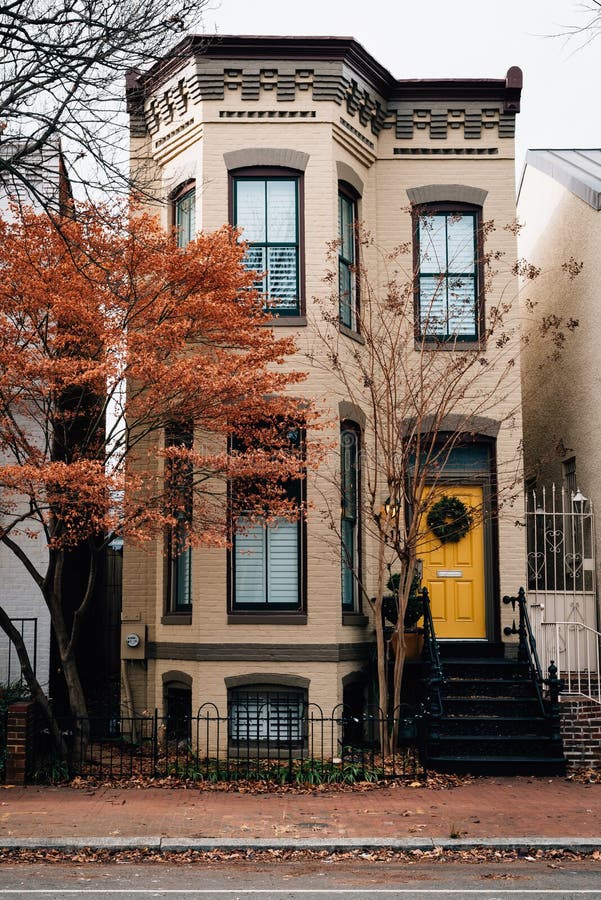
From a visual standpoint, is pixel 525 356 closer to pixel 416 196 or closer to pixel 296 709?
pixel 416 196

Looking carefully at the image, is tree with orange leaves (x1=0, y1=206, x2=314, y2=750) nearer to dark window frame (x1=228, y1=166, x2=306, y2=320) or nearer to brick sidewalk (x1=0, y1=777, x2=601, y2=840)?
dark window frame (x1=228, y1=166, x2=306, y2=320)

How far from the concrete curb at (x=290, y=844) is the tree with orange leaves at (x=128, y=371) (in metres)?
3.30

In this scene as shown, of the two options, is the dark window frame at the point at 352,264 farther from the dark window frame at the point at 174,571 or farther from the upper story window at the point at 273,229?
the dark window frame at the point at 174,571

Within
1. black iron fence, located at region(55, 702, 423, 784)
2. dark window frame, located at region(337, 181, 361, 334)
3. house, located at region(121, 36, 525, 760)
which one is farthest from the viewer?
dark window frame, located at region(337, 181, 361, 334)

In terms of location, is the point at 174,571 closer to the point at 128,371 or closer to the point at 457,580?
the point at 128,371

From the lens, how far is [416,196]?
610 inches

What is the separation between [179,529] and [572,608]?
224 inches

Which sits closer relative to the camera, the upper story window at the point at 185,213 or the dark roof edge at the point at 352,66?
the dark roof edge at the point at 352,66

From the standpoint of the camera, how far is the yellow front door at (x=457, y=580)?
1489cm

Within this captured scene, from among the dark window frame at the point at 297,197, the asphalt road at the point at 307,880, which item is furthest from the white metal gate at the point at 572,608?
the asphalt road at the point at 307,880

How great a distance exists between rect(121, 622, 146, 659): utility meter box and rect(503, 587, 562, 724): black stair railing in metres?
4.99

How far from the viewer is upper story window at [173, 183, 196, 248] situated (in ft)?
48.6

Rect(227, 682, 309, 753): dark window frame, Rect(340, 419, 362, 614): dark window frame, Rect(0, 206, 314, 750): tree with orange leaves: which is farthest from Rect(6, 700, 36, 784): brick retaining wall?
Rect(340, 419, 362, 614): dark window frame

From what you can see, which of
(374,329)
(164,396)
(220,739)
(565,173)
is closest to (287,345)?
(164,396)
